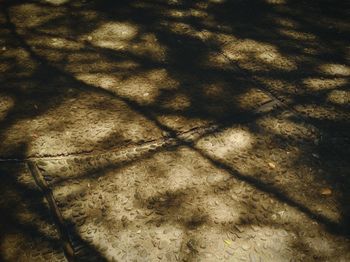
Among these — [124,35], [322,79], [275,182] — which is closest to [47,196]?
[275,182]

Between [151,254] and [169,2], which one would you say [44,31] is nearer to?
[169,2]

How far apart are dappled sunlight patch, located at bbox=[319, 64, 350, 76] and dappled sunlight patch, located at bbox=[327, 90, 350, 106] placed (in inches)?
10.0

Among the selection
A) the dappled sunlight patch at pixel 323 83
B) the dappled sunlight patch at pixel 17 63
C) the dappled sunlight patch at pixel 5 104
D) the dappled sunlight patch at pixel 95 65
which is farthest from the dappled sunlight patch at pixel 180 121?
the dappled sunlight patch at pixel 17 63

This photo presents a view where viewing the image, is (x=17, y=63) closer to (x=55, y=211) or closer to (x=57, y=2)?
(x=57, y=2)

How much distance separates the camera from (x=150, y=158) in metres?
2.05

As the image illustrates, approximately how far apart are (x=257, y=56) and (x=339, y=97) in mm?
819

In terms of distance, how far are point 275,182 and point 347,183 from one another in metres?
0.47

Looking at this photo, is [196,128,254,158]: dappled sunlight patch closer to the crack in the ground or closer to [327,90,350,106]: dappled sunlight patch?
[327,90,350,106]: dappled sunlight patch

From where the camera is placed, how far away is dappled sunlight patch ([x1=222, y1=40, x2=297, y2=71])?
9.02ft

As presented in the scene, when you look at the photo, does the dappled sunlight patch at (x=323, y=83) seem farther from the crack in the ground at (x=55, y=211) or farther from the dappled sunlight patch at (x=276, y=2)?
the crack in the ground at (x=55, y=211)

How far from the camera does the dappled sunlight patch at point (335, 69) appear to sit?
2701 mm


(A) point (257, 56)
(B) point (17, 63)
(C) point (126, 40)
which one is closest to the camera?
(B) point (17, 63)

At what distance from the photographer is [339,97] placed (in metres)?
2.48

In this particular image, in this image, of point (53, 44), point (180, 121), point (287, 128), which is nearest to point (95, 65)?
point (53, 44)
